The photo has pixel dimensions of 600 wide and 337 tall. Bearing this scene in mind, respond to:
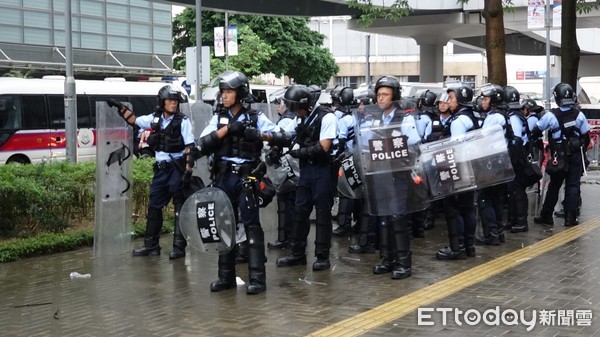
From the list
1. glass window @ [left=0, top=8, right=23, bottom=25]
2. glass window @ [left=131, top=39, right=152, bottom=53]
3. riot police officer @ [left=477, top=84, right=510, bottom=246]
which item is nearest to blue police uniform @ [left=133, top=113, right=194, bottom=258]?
riot police officer @ [left=477, top=84, right=510, bottom=246]

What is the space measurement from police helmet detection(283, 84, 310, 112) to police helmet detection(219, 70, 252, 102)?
809 mm

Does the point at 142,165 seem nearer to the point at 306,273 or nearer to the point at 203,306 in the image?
the point at 306,273

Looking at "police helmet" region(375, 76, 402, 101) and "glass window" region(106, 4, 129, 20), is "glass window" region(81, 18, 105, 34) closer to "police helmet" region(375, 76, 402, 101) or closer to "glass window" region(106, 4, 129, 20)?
"glass window" region(106, 4, 129, 20)

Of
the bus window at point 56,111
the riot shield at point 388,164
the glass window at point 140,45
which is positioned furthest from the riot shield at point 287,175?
the glass window at point 140,45

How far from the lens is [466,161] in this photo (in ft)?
29.2

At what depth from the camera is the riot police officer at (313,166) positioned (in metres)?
8.22

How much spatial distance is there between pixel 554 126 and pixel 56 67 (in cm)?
2834

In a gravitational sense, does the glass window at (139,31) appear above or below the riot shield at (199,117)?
above

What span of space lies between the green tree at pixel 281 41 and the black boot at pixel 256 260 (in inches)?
1333

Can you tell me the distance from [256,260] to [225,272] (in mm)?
330

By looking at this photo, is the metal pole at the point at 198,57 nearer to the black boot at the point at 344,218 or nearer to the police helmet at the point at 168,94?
the black boot at the point at 344,218

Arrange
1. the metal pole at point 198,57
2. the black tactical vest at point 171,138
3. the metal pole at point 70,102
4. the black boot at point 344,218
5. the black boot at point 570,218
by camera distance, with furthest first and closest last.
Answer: the metal pole at point 198,57
the metal pole at point 70,102
the black boot at point 570,218
the black boot at point 344,218
the black tactical vest at point 171,138

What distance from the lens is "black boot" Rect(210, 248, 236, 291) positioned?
770 cm

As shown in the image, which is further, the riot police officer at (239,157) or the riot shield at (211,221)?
the riot police officer at (239,157)
